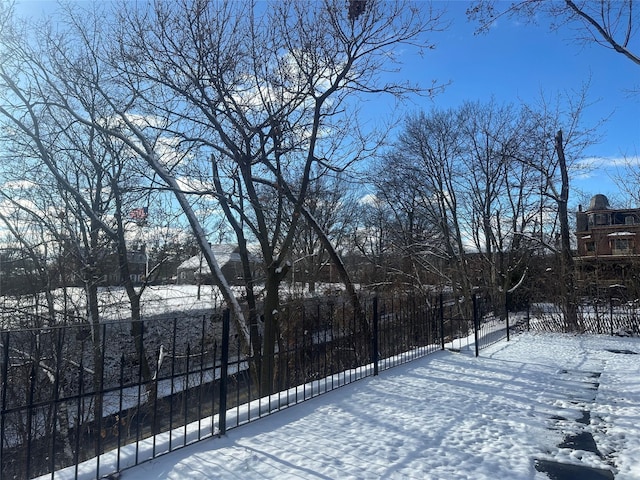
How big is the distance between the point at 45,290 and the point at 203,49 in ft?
23.0

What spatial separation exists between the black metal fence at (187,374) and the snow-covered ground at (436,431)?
0.26 meters

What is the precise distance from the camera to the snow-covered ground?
388 cm

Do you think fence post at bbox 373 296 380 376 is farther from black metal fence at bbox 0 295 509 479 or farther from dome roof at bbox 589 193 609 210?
dome roof at bbox 589 193 609 210

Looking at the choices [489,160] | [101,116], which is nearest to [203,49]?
[101,116]

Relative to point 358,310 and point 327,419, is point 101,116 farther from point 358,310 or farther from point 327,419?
point 327,419

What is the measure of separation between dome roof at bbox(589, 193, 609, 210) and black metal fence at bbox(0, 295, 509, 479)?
37.5 metres

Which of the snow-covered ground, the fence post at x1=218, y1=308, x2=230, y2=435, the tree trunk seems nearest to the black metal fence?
the fence post at x1=218, y1=308, x2=230, y2=435

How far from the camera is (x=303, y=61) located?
10711mm

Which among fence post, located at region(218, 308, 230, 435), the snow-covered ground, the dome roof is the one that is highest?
the dome roof

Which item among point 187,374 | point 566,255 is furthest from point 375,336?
point 566,255

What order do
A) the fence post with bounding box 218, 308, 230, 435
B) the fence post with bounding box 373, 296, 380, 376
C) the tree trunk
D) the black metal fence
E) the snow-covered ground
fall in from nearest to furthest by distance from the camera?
the snow-covered ground
the black metal fence
the fence post with bounding box 218, 308, 230, 435
the fence post with bounding box 373, 296, 380, 376
the tree trunk

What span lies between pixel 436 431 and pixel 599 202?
155 feet

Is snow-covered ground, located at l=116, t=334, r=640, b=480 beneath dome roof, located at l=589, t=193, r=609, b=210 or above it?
beneath

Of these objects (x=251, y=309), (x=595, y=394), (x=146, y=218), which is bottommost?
(x=595, y=394)
